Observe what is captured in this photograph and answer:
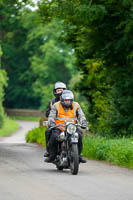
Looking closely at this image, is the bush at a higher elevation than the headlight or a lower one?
lower

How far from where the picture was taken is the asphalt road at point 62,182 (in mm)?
8969

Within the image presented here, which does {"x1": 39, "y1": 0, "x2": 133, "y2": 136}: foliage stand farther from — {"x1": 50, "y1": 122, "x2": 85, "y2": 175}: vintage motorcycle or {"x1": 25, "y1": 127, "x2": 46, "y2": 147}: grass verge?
{"x1": 50, "y1": 122, "x2": 85, "y2": 175}: vintage motorcycle

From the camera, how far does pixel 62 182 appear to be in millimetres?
10578

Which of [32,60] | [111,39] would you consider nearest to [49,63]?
[32,60]

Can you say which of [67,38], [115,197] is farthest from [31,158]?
[67,38]

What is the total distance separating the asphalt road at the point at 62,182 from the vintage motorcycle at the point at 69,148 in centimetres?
18

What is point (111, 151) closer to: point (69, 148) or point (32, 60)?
point (69, 148)

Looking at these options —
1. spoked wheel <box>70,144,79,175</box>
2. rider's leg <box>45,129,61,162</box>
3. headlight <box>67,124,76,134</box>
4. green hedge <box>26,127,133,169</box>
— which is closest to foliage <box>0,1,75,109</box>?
green hedge <box>26,127,133,169</box>

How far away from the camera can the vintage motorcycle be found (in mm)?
11938

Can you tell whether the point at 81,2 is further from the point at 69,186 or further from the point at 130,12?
the point at 69,186

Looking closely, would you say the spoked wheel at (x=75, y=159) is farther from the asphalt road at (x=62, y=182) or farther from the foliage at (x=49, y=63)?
the foliage at (x=49, y=63)

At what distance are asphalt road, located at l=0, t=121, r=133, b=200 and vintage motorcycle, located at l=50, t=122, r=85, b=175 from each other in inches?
6.9

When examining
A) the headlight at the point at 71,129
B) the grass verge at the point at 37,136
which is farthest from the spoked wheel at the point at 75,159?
the grass verge at the point at 37,136

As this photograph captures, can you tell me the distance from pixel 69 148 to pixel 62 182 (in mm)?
1835
